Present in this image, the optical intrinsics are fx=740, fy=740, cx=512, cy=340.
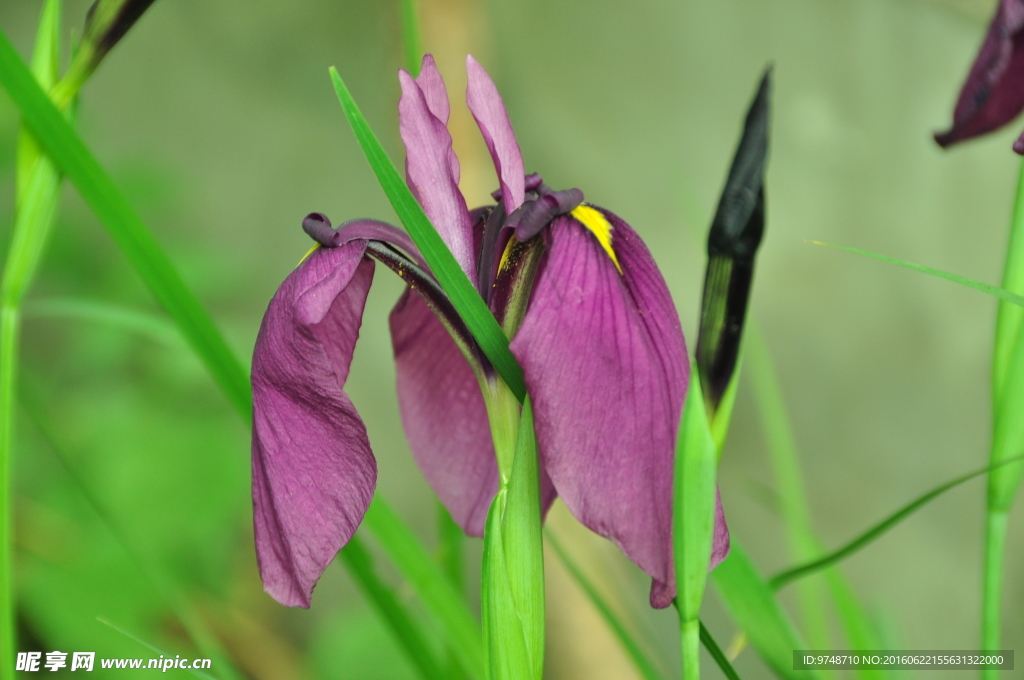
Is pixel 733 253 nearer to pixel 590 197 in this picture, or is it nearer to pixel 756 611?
pixel 756 611

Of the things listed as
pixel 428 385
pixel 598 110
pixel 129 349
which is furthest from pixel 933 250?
pixel 129 349

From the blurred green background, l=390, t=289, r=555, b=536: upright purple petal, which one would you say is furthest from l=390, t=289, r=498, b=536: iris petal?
the blurred green background

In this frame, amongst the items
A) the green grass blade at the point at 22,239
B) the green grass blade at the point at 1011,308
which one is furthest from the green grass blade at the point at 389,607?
the green grass blade at the point at 1011,308

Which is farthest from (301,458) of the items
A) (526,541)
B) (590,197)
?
(590,197)

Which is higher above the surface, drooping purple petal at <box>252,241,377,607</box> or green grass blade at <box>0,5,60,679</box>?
green grass blade at <box>0,5,60,679</box>

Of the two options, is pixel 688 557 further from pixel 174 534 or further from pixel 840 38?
pixel 840 38

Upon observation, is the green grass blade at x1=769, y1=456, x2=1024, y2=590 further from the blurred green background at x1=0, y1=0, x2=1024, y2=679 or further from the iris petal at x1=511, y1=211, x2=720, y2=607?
the blurred green background at x1=0, y1=0, x2=1024, y2=679
